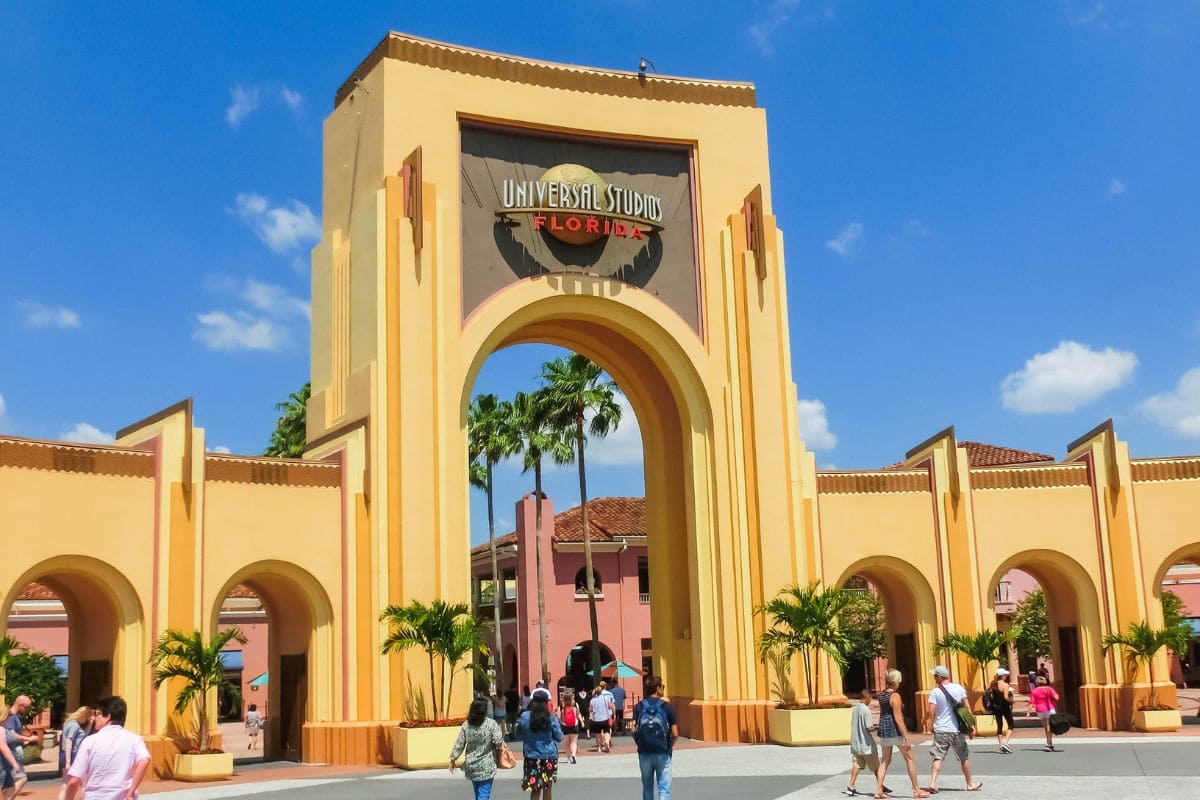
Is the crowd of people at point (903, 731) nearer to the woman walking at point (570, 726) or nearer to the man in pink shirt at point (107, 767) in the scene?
the woman walking at point (570, 726)

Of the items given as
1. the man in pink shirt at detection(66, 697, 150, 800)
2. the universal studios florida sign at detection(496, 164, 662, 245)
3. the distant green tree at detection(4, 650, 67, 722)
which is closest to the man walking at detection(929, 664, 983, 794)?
the man in pink shirt at detection(66, 697, 150, 800)

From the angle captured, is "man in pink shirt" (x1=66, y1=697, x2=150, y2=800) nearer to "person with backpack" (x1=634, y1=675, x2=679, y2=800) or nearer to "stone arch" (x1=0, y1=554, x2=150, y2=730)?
"person with backpack" (x1=634, y1=675, x2=679, y2=800)

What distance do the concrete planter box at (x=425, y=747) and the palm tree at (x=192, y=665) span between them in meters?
3.53

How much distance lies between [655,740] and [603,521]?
41.7 meters

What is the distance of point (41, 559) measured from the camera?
23.3m

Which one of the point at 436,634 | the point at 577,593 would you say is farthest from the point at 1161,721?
the point at 577,593

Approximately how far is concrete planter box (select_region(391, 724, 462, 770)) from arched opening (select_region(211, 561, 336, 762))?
264 centimetres

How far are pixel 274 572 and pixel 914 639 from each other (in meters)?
16.0

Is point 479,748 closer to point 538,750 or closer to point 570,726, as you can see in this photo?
point 538,750

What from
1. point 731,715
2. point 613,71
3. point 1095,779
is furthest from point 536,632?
point 1095,779

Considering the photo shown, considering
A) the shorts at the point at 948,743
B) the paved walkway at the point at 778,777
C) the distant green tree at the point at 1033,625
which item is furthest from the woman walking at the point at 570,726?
the distant green tree at the point at 1033,625

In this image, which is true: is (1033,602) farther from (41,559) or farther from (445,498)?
(41,559)

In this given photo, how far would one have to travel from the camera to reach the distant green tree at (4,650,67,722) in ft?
141

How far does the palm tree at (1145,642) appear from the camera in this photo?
2967cm
